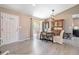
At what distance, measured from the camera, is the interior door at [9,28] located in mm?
2028

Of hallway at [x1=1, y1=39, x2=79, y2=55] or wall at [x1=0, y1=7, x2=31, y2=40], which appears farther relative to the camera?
wall at [x1=0, y1=7, x2=31, y2=40]

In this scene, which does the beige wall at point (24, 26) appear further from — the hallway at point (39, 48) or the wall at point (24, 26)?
the hallway at point (39, 48)

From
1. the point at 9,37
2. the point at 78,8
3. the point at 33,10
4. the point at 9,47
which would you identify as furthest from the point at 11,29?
the point at 78,8

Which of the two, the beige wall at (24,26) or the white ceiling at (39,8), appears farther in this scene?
the beige wall at (24,26)

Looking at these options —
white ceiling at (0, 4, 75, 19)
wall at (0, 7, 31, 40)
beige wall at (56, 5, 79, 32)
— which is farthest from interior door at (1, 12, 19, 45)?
beige wall at (56, 5, 79, 32)

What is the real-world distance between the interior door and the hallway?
12cm

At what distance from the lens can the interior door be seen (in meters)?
2.03

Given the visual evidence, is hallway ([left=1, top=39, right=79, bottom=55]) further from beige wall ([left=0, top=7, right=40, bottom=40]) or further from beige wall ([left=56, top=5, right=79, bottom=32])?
beige wall ([left=56, top=5, right=79, bottom=32])

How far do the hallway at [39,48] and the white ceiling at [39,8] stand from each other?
0.59m

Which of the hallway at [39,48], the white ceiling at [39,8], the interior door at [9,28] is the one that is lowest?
the hallway at [39,48]

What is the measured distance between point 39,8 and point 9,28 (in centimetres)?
73

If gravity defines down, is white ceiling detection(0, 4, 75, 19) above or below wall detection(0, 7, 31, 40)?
above

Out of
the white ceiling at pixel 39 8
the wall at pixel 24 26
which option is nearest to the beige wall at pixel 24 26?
the wall at pixel 24 26
